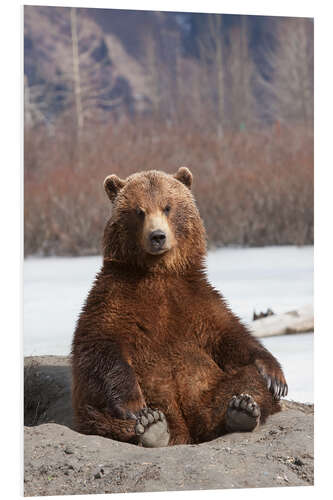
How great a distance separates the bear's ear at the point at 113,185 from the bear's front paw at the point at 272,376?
44.7 inches

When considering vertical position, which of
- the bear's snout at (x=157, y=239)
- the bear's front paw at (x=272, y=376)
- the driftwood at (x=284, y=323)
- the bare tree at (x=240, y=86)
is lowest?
the bear's front paw at (x=272, y=376)

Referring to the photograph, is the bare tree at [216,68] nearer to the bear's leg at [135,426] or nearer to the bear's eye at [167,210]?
the bear's eye at [167,210]

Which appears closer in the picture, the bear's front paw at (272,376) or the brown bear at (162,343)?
the brown bear at (162,343)

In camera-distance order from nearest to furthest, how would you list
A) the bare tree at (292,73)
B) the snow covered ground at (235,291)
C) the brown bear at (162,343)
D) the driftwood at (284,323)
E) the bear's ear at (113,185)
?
the brown bear at (162,343) → the bear's ear at (113,185) → the snow covered ground at (235,291) → the bare tree at (292,73) → the driftwood at (284,323)

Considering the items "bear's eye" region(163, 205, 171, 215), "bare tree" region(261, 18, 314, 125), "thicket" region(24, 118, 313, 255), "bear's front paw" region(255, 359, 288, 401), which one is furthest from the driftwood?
"bear's eye" region(163, 205, 171, 215)

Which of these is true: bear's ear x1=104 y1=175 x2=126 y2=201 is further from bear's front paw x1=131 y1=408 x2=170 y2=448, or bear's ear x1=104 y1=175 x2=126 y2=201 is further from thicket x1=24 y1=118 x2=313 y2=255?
bear's front paw x1=131 y1=408 x2=170 y2=448

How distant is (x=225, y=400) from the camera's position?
407 centimetres

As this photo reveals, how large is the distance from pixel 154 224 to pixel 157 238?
0.26 ft

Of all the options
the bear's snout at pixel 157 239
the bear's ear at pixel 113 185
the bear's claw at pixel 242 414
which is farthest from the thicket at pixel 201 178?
the bear's claw at pixel 242 414

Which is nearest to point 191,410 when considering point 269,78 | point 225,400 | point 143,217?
point 225,400

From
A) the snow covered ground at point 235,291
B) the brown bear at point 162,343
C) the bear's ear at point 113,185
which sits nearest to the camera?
the brown bear at point 162,343

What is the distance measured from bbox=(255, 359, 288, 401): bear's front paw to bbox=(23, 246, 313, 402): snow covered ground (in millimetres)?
981

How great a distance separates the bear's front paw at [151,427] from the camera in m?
3.86
